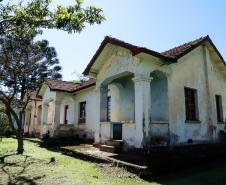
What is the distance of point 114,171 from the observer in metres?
8.24

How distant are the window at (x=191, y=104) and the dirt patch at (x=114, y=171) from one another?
544 centimetres

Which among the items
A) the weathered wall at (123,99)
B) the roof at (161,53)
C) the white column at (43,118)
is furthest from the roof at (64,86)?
the roof at (161,53)

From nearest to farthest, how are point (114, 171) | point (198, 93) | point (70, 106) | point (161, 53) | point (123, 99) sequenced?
point (114, 171), point (161, 53), point (198, 93), point (123, 99), point (70, 106)

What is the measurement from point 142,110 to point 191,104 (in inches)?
160

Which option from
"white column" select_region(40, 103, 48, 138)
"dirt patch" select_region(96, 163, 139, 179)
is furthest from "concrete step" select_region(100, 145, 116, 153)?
"white column" select_region(40, 103, 48, 138)

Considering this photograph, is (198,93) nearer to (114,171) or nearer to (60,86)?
(114,171)

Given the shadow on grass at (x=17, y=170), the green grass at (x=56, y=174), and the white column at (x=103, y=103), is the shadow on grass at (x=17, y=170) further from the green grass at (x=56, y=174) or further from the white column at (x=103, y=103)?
the white column at (x=103, y=103)

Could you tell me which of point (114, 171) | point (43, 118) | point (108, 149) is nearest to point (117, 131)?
point (108, 149)

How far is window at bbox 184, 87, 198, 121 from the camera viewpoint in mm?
12430

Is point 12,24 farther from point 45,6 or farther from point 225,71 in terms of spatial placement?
point 225,71

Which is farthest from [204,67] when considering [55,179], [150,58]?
[55,179]

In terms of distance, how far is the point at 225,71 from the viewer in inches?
607

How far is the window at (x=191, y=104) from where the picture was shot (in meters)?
12.4

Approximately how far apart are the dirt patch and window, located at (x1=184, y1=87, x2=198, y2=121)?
17.9 feet
